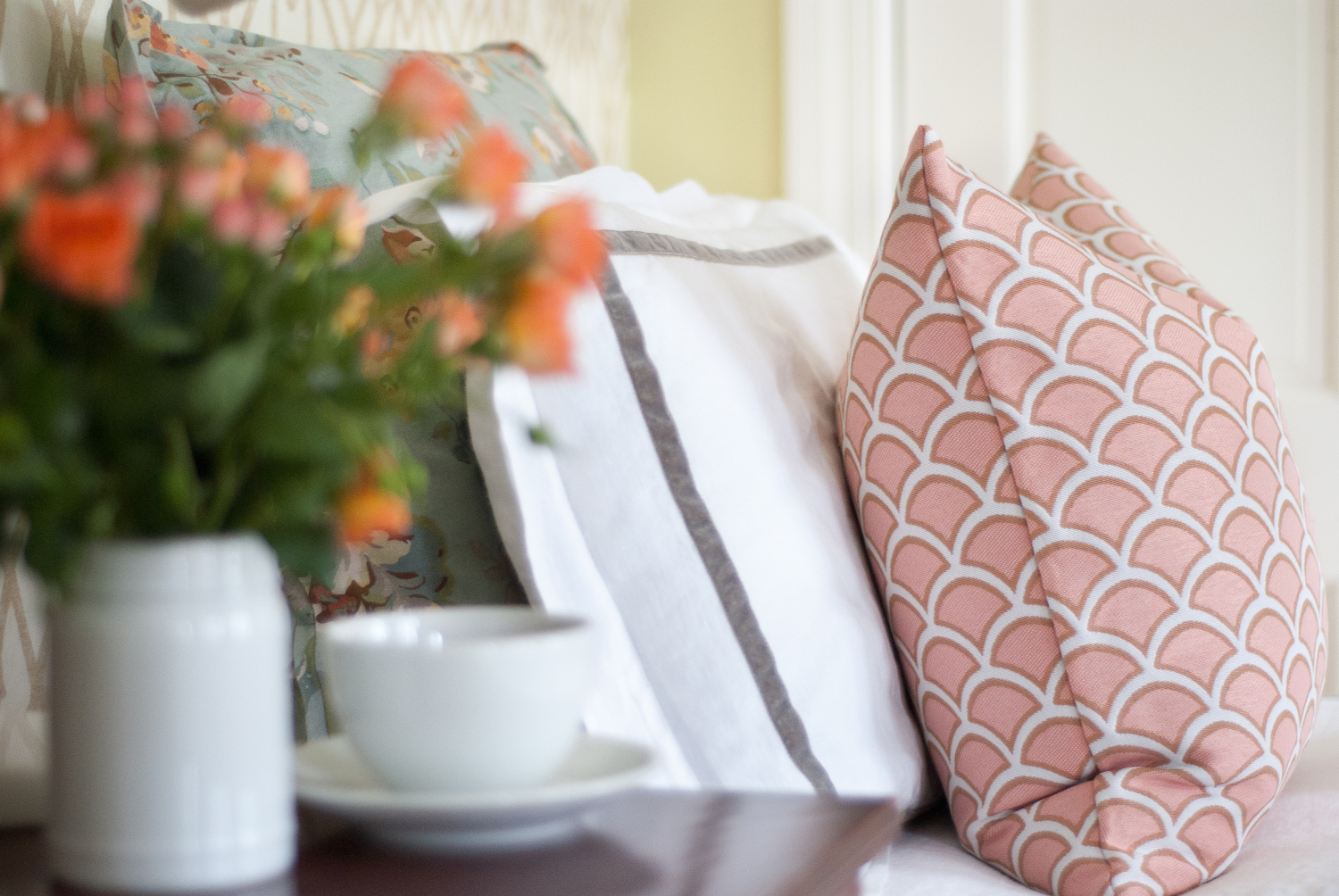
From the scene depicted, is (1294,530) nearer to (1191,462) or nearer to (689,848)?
(1191,462)

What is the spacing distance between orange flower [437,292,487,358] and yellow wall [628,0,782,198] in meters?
1.41

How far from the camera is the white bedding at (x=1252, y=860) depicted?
2.52 ft

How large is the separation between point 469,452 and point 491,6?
85 centimetres

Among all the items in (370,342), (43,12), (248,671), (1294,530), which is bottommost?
(1294,530)

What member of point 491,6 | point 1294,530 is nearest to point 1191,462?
point 1294,530

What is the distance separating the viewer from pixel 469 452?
31.7 inches

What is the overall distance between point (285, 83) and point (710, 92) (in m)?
1.01

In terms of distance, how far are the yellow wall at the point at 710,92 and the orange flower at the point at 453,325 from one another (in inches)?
55.7

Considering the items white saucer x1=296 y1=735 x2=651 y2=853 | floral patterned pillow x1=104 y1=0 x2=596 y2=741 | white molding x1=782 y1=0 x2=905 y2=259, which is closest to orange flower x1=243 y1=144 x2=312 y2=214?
white saucer x1=296 y1=735 x2=651 y2=853

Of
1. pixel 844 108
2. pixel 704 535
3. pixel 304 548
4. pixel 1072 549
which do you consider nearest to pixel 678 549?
pixel 704 535

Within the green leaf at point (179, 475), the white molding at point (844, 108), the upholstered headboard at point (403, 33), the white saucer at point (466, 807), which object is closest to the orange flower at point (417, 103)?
the green leaf at point (179, 475)

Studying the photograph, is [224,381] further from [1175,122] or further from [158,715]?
[1175,122]

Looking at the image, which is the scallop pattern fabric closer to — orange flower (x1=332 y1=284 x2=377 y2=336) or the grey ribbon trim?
the grey ribbon trim

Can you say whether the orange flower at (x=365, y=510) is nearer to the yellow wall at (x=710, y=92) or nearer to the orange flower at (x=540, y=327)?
the orange flower at (x=540, y=327)
